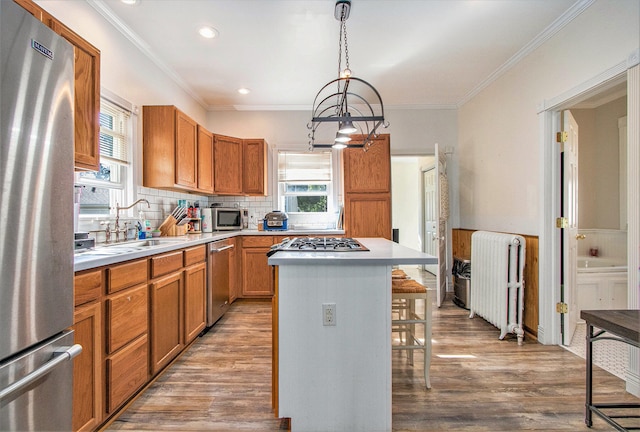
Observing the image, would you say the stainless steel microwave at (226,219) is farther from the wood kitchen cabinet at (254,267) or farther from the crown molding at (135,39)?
the crown molding at (135,39)

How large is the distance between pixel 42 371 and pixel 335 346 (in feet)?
3.81

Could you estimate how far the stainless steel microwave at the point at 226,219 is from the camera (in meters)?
4.08

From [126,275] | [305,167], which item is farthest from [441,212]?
[126,275]

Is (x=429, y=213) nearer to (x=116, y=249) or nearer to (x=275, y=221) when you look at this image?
(x=275, y=221)

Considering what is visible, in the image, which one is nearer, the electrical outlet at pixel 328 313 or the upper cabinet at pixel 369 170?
the electrical outlet at pixel 328 313

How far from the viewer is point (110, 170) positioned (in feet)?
8.53

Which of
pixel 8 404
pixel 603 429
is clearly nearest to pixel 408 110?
pixel 603 429

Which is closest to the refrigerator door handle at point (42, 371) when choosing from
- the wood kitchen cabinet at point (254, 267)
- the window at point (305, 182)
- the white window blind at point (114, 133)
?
the white window blind at point (114, 133)

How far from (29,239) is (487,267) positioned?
3.42 meters

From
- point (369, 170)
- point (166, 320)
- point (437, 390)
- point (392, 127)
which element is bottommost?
point (437, 390)

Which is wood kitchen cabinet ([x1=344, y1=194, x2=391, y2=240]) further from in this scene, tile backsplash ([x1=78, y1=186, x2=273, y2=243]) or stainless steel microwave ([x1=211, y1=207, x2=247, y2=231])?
stainless steel microwave ([x1=211, y1=207, x2=247, y2=231])

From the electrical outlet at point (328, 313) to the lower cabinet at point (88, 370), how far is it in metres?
1.13

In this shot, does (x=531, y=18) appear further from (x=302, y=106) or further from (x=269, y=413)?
(x=269, y=413)

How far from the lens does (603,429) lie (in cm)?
158
